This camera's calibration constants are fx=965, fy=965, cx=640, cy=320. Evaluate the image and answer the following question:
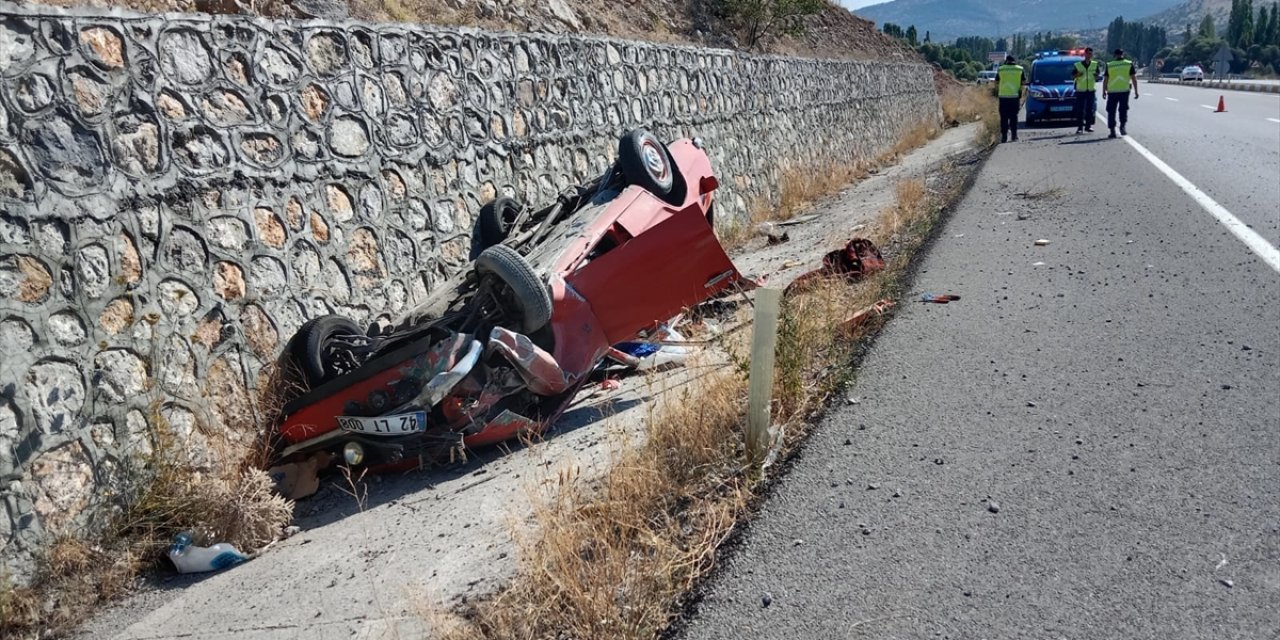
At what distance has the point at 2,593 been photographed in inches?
171

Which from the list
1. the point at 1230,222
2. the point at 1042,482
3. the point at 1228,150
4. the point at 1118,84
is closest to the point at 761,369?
the point at 1042,482

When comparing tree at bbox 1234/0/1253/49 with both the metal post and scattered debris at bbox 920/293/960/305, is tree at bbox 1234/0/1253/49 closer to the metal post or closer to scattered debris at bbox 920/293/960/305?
scattered debris at bbox 920/293/960/305

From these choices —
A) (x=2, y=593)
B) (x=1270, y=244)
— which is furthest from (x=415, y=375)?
(x=1270, y=244)

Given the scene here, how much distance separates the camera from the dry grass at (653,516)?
11.1ft

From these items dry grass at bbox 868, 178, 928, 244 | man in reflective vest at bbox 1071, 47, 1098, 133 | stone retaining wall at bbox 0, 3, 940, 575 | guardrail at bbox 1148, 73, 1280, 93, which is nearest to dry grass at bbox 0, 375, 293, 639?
stone retaining wall at bbox 0, 3, 940, 575

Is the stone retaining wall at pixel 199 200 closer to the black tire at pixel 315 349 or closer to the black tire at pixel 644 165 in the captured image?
the black tire at pixel 315 349

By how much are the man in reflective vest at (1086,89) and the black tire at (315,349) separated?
69.1ft

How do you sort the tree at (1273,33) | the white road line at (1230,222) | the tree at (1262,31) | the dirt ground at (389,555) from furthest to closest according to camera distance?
the tree at (1262,31) → the tree at (1273,33) → the white road line at (1230,222) → the dirt ground at (389,555)

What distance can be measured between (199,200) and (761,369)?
12.1ft

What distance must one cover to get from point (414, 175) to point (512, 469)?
3097 millimetres

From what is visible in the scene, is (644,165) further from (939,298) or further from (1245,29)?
(1245,29)

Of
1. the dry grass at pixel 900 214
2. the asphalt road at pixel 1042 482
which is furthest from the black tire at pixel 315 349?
the dry grass at pixel 900 214

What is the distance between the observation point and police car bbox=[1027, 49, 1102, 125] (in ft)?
87.1

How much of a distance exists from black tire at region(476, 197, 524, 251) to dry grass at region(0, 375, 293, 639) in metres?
2.90
